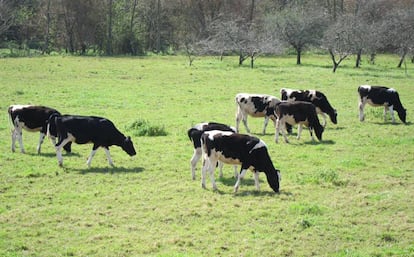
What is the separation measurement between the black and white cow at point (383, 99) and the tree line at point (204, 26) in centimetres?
2618

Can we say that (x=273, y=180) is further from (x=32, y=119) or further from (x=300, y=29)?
(x=300, y=29)

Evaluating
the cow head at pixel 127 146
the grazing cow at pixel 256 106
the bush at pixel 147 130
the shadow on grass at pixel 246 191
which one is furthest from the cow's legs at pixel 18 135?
the grazing cow at pixel 256 106

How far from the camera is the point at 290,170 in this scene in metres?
15.9

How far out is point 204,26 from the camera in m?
83.5

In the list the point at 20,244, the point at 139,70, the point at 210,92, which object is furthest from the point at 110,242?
the point at 139,70

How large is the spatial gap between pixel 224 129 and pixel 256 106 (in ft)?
22.1

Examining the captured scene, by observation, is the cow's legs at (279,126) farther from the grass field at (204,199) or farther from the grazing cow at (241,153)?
the grazing cow at (241,153)

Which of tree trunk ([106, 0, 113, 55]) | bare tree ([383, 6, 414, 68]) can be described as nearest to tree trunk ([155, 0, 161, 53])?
tree trunk ([106, 0, 113, 55])

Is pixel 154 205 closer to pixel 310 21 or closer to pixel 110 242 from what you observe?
pixel 110 242

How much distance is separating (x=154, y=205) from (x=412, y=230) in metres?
5.46

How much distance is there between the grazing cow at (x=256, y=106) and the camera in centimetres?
2148

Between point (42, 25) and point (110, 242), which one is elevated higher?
point (42, 25)

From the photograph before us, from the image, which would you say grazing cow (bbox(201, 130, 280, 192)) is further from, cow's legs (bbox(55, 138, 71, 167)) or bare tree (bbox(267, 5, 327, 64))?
bare tree (bbox(267, 5, 327, 64))

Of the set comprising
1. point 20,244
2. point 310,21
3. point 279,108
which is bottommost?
point 20,244
